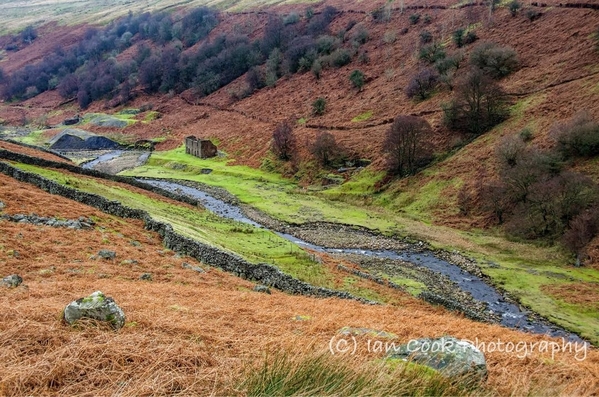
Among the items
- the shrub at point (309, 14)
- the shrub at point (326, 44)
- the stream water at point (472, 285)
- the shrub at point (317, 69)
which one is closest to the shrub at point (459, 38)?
the shrub at point (317, 69)

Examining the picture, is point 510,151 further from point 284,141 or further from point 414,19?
point 414,19

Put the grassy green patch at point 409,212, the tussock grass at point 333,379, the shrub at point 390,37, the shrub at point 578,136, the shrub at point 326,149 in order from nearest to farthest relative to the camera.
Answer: the tussock grass at point 333,379, the grassy green patch at point 409,212, the shrub at point 578,136, the shrub at point 326,149, the shrub at point 390,37

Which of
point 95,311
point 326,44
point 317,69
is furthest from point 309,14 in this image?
point 95,311

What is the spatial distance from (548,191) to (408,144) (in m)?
20.7

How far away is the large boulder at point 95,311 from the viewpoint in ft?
24.8

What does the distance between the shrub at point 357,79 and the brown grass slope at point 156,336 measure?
73.2 meters

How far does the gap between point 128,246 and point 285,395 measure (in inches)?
691

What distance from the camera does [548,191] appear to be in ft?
124

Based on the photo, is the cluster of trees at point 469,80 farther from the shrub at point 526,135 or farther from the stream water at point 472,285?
the stream water at point 472,285

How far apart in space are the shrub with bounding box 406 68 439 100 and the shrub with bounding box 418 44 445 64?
25.7 ft

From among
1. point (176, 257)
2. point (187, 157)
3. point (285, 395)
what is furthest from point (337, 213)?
point (285, 395)

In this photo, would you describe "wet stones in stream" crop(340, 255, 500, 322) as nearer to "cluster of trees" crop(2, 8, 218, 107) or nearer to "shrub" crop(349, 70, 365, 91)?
"shrub" crop(349, 70, 365, 91)

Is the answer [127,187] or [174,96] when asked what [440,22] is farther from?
[127,187]

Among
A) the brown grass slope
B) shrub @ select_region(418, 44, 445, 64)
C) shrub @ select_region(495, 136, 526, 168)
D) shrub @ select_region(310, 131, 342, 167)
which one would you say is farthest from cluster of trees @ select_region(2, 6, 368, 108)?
the brown grass slope
